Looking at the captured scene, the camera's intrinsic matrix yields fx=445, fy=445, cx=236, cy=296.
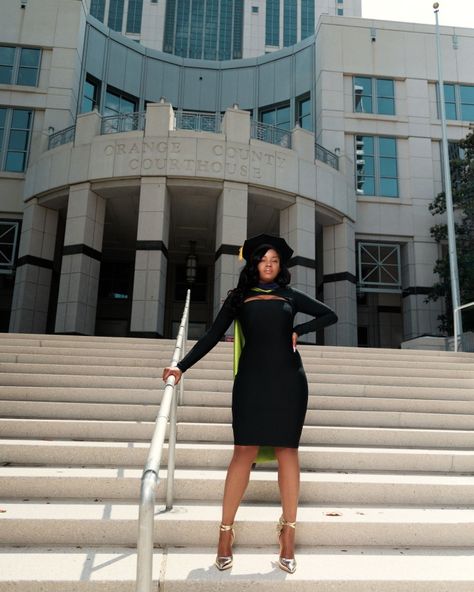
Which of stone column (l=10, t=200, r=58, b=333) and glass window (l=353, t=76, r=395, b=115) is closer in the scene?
stone column (l=10, t=200, r=58, b=333)

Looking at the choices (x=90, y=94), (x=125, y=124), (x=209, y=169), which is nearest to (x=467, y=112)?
(x=209, y=169)

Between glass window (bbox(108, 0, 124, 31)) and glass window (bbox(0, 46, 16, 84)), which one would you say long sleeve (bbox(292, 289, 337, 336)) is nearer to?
glass window (bbox(0, 46, 16, 84))

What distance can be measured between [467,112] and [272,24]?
37.8 m

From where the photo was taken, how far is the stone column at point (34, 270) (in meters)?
16.5

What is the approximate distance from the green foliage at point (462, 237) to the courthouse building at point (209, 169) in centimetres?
93

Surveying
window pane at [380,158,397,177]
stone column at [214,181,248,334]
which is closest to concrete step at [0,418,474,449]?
stone column at [214,181,248,334]

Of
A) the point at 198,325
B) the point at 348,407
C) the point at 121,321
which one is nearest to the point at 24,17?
the point at 121,321

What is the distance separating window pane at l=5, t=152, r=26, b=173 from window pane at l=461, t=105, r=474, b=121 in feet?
64.3

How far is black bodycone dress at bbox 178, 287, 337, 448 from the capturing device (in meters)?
2.79

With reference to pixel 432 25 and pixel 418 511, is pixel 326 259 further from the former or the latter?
pixel 418 511

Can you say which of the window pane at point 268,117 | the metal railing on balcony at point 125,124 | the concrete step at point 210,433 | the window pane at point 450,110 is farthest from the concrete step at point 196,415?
the window pane at point 268,117

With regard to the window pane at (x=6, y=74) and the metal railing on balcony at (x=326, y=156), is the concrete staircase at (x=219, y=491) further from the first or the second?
the window pane at (x=6, y=74)

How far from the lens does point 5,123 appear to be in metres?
18.9

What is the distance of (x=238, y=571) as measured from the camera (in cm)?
275
